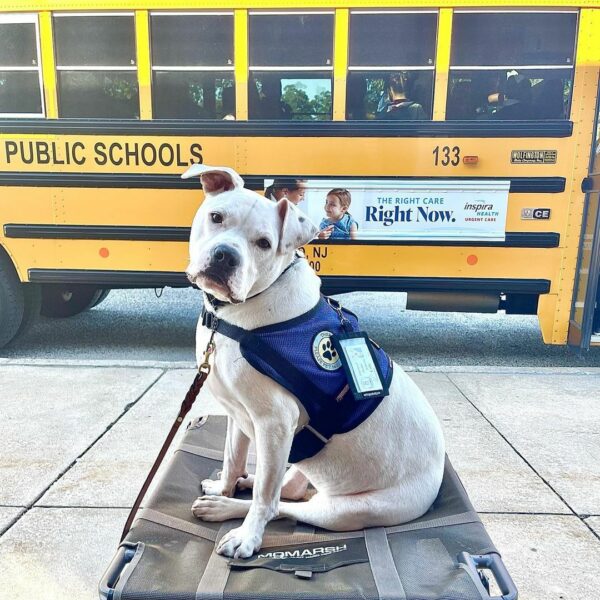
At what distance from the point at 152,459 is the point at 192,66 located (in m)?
2.90

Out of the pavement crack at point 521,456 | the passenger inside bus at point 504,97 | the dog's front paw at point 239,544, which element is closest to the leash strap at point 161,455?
the dog's front paw at point 239,544

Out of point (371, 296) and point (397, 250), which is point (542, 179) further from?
point (371, 296)

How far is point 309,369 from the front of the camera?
1.70m

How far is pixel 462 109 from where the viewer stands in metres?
4.22

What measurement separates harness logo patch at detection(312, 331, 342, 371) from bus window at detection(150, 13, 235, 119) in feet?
9.93

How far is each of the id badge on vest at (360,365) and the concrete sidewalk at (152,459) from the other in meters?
0.89

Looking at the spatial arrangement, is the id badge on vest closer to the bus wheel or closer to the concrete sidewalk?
the concrete sidewalk

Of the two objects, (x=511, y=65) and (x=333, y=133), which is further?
(x=333, y=133)

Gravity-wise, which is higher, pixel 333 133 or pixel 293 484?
pixel 333 133

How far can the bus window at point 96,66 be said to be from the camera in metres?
4.19

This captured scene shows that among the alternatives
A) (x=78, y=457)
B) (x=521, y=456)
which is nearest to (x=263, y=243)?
(x=78, y=457)

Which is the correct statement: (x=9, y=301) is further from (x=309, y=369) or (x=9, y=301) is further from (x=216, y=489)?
(x=309, y=369)

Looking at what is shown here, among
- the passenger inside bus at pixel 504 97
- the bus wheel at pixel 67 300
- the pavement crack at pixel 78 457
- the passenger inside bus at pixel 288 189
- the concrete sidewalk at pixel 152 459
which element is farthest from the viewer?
the bus wheel at pixel 67 300

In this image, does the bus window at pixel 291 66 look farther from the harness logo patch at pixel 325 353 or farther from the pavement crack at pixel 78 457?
the harness logo patch at pixel 325 353
